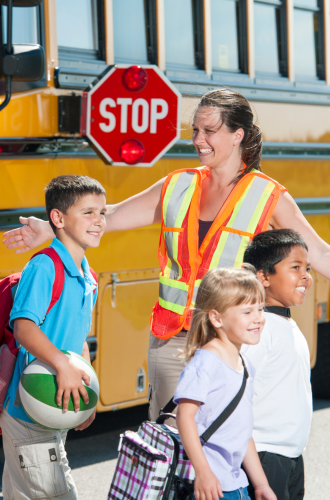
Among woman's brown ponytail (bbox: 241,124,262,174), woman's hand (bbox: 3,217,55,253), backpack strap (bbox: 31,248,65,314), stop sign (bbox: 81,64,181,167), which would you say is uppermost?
stop sign (bbox: 81,64,181,167)

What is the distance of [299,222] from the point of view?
7.93 ft

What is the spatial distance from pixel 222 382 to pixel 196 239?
25.4 inches

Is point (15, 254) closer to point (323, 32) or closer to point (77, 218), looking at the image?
point (77, 218)

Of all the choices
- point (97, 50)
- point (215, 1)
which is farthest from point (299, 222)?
point (215, 1)

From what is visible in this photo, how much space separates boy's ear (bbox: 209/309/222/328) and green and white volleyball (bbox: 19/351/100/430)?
449 millimetres

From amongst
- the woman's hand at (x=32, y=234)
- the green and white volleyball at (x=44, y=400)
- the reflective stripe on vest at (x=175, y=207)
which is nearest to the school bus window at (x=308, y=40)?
the reflective stripe on vest at (x=175, y=207)

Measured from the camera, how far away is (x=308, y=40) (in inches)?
172

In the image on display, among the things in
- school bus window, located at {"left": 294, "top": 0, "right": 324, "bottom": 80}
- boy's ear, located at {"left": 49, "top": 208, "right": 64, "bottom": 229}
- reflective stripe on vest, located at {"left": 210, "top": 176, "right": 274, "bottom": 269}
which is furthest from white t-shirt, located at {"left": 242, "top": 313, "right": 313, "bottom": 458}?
school bus window, located at {"left": 294, "top": 0, "right": 324, "bottom": 80}

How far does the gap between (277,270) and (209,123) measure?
560 mm

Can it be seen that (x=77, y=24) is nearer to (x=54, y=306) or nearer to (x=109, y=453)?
(x=54, y=306)

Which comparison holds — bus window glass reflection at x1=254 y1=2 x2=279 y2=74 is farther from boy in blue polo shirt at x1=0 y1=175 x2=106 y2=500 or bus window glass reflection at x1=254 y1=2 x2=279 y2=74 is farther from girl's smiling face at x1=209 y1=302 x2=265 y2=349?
girl's smiling face at x1=209 y1=302 x2=265 y2=349

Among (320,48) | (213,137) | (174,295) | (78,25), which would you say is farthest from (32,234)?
(320,48)

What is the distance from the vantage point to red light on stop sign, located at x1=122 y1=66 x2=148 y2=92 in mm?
3266

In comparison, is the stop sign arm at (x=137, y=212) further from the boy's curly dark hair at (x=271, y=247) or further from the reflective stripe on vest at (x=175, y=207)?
the boy's curly dark hair at (x=271, y=247)
